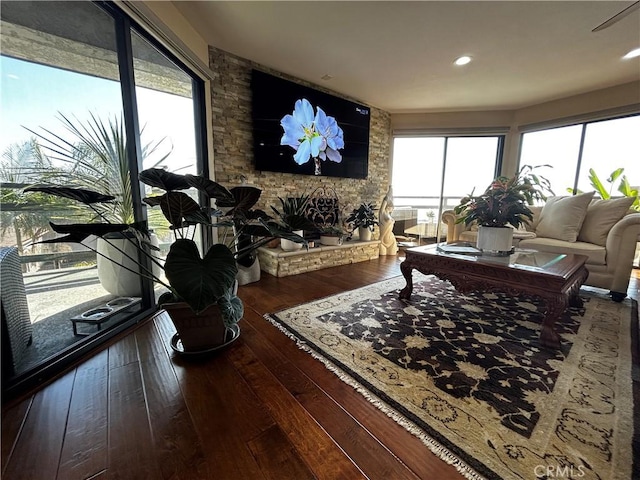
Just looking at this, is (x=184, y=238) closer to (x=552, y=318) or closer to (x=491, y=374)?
(x=491, y=374)

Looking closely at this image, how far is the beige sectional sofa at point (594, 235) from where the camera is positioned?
90.0 inches

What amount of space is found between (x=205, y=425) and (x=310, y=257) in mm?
2286

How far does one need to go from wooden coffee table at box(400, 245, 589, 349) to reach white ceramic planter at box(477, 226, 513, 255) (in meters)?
0.10

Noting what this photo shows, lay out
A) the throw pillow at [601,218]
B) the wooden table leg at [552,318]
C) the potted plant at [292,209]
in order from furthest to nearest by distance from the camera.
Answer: the potted plant at [292,209] < the throw pillow at [601,218] < the wooden table leg at [552,318]

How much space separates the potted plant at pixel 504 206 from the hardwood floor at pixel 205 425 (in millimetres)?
1647

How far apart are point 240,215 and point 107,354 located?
1110mm

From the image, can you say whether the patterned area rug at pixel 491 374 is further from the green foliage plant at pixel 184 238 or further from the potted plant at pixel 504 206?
the green foliage plant at pixel 184 238

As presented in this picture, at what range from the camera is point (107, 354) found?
59.1 inches

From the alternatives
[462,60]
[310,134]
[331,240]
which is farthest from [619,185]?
[310,134]

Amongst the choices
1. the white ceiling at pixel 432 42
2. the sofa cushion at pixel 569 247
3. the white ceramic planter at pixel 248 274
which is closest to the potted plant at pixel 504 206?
the sofa cushion at pixel 569 247

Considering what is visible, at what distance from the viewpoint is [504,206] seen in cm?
195

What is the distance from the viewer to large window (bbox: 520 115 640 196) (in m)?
3.49

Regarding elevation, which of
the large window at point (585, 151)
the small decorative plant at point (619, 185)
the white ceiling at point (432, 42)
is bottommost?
the small decorative plant at point (619, 185)

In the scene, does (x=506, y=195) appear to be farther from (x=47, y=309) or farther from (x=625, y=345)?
(x=47, y=309)
